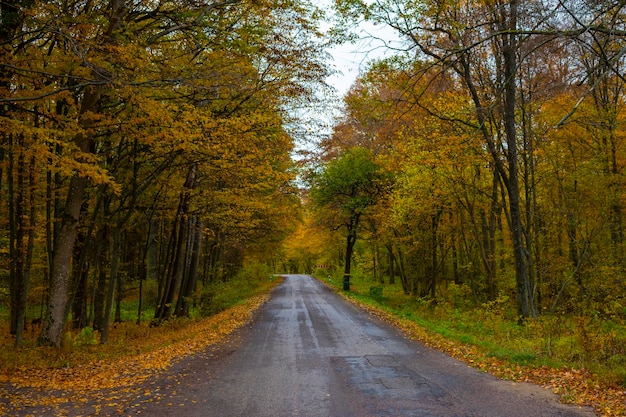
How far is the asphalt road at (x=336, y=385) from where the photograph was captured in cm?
534

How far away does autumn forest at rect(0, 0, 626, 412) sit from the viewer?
767cm

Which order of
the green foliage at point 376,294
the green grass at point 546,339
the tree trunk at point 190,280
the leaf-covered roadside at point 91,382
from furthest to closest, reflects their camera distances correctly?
the green foliage at point 376,294, the tree trunk at point 190,280, the green grass at point 546,339, the leaf-covered roadside at point 91,382

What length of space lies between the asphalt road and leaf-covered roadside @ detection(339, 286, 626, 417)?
0.88 ft

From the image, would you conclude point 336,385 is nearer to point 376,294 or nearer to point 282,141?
point 282,141

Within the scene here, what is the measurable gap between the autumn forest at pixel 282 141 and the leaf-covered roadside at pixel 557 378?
0.45m

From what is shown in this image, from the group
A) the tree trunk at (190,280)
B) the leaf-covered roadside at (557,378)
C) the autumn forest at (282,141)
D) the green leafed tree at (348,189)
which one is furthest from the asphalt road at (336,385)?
the green leafed tree at (348,189)

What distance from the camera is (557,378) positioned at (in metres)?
6.71

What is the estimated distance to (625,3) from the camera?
16.3 ft

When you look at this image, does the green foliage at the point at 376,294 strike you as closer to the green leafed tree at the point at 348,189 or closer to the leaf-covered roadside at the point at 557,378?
the green leafed tree at the point at 348,189

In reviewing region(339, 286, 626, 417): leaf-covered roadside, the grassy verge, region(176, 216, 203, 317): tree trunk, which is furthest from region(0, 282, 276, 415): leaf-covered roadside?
region(176, 216, 203, 317): tree trunk

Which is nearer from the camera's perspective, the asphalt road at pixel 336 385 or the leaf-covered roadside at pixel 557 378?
the asphalt road at pixel 336 385

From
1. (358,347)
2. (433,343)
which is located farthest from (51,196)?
(433,343)

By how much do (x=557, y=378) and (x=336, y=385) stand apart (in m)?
3.44

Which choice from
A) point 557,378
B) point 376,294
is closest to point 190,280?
point 376,294
